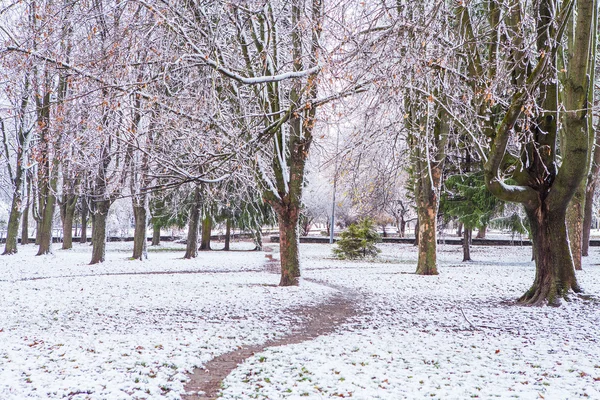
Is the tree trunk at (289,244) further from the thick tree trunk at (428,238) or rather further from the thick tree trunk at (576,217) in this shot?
the thick tree trunk at (576,217)

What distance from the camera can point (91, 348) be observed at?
16.3 ft

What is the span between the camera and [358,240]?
66.6 ft

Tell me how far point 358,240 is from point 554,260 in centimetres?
1302

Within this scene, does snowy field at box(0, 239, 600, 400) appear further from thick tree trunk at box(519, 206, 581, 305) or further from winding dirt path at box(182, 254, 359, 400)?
thick tree trunk at box(519, 206, 581, 305)

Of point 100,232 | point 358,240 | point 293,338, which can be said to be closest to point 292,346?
point 293,338

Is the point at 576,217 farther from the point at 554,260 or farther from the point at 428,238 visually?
the point at 554,260

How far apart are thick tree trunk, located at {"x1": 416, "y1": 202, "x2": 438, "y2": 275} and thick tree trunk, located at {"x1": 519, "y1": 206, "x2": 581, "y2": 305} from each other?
4981mm

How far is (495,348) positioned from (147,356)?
389 centimetres

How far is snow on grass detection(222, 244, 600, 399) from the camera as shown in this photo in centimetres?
383

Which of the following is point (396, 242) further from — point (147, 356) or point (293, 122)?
point (147, 356)

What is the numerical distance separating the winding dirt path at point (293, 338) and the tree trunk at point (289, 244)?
1.16m

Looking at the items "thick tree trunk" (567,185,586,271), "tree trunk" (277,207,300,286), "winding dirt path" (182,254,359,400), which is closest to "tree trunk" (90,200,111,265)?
"tree trunk" (277,207,300,286)

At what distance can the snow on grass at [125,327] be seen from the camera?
4004 millimetres

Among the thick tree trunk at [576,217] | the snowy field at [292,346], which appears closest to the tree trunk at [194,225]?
the snowy field at [292,346]
